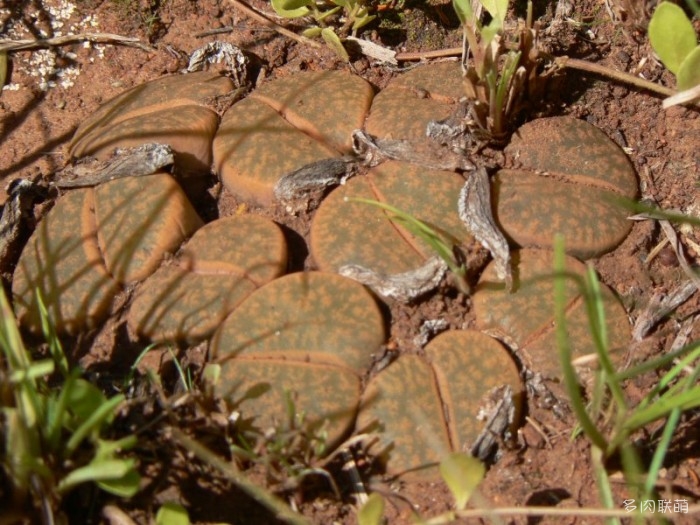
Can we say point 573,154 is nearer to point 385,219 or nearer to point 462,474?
point 385,219

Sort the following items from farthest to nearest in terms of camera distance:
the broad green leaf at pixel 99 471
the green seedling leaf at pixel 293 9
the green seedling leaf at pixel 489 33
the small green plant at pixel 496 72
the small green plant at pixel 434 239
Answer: the green seedling leaf at pixel 293 9
the small green plant at pixel 496 72
the green seedling leaf at pixel 489 33
the small green plant at pixel 434 239
the broad green leaf at pixel 99 471

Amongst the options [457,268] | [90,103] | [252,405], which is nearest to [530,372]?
[457,268]

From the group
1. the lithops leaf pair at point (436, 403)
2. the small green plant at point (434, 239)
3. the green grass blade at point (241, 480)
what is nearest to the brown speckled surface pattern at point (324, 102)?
the small green plant at point (434, 239)

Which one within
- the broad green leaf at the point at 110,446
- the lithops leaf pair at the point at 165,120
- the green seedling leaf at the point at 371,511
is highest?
the lithops leaf pair at the point at 165,120

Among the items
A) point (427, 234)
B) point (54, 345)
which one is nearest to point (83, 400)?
point (54, 345)

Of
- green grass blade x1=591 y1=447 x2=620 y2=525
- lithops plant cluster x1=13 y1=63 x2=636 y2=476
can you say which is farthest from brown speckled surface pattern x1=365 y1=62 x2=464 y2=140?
green grass blade x1=591 y1=447 x2=620 y2=525

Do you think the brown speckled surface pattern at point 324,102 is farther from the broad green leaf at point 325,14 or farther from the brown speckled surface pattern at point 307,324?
the brown speckled surface pattern at point 307,324

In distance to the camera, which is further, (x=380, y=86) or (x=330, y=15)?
(x=330, y=15)
